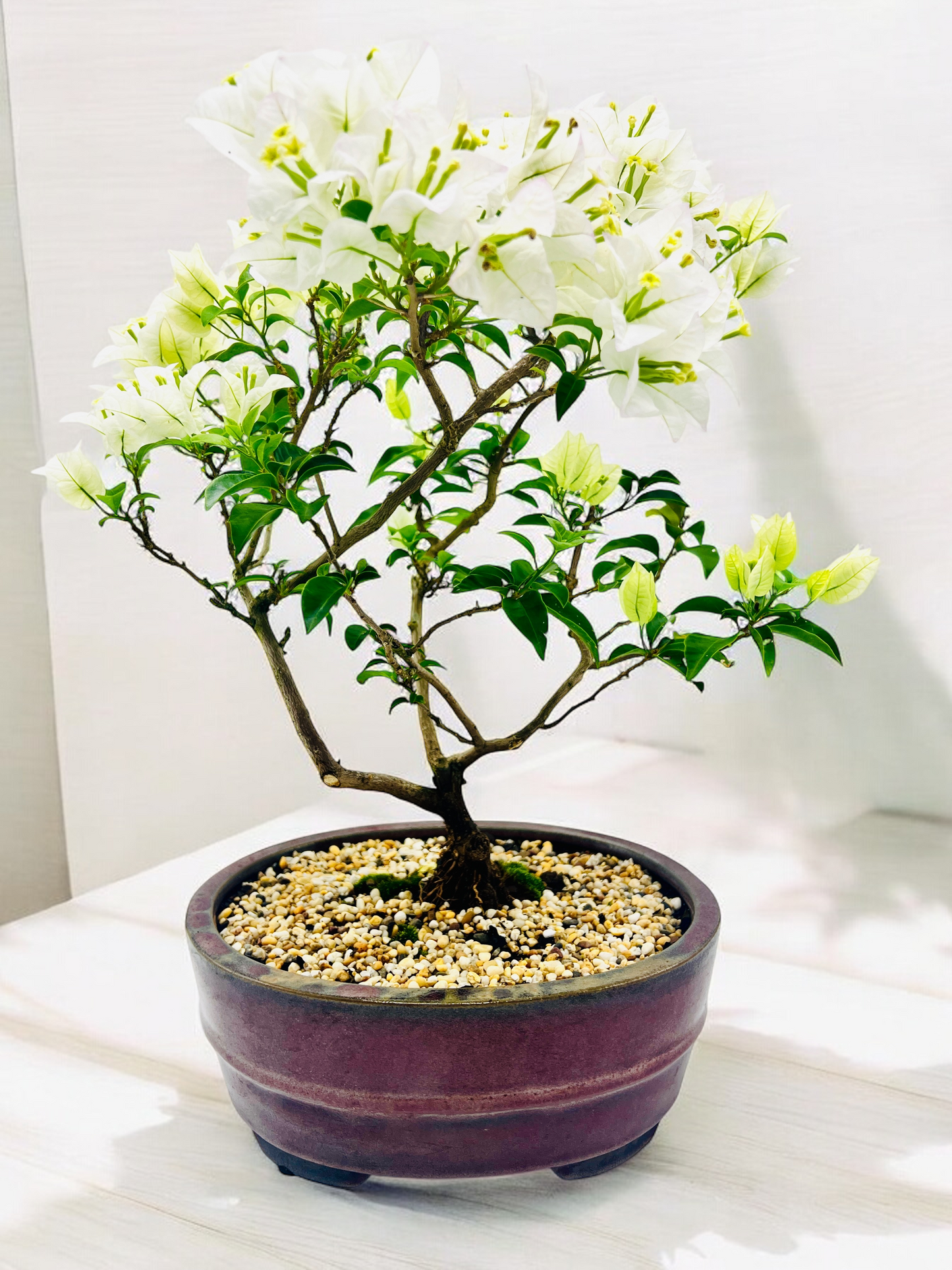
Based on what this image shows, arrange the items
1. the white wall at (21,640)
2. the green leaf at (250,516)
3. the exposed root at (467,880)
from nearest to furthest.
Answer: the green leaf at (250,516) < the exposed root at (467,880) < the white wall at (21,640)

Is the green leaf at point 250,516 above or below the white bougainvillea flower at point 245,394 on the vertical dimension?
below

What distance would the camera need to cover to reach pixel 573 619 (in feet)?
3.17

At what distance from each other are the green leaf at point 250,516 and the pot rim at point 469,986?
34cm

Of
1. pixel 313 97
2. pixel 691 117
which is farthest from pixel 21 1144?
pixel 691 117

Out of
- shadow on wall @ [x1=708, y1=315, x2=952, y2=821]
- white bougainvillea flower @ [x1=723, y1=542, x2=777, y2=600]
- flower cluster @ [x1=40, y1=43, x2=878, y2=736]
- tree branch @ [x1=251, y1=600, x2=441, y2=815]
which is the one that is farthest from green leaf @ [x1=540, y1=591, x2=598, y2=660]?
shadow on wall @ [x1=708, y1=315, x2=952, y2=821]

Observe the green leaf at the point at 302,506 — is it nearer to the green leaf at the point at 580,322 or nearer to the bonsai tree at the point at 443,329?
the bonsai tree at the point at 443,329

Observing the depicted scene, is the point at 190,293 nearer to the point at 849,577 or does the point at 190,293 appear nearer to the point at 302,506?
the point at 302,506

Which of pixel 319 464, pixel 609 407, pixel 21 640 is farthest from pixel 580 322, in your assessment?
pixel 21 640

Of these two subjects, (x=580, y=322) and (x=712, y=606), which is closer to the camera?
(x=580, y=322)

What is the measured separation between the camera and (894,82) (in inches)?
66.0

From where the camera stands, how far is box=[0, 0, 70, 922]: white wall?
204 centimetres

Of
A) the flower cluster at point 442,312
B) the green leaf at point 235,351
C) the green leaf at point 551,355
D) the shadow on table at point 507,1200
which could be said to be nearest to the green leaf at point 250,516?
the flower cluster at point 442,312

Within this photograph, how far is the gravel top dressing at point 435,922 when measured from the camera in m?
1.00

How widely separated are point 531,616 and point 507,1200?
0.50 m
